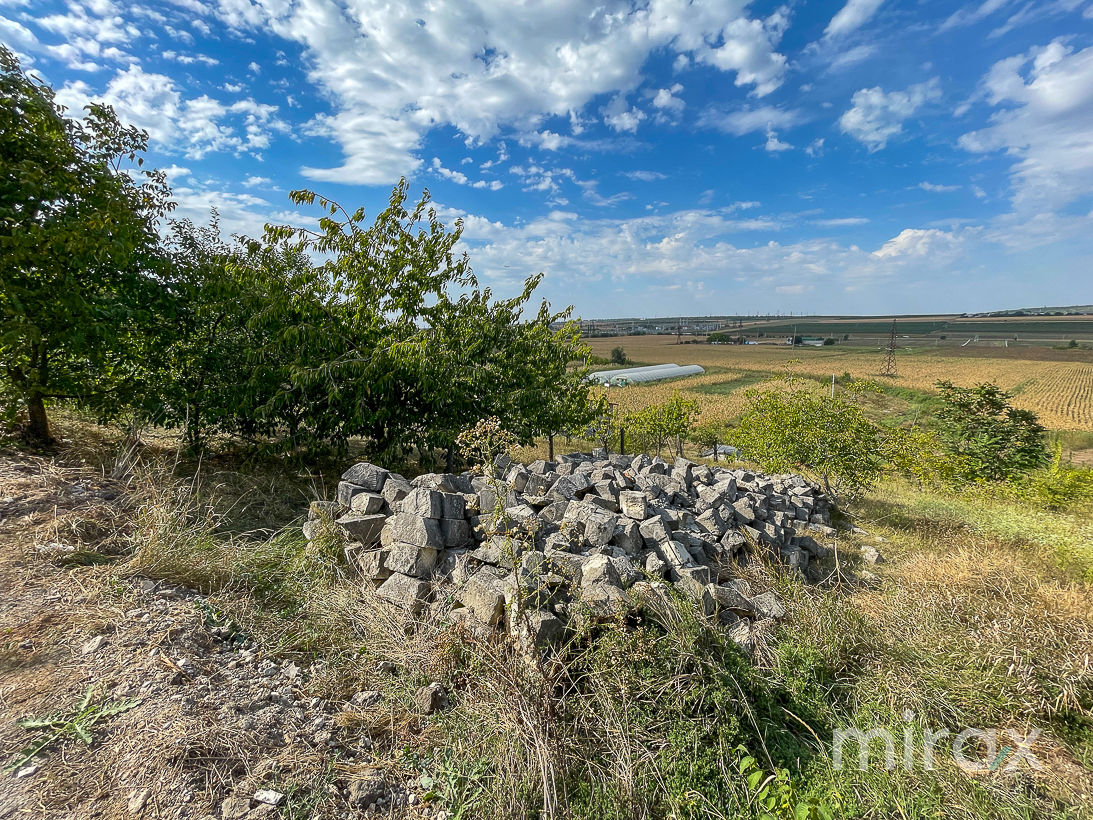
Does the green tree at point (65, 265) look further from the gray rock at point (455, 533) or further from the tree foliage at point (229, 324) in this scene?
the gray rock at point (455, 533)

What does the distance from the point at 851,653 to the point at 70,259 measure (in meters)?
8.12

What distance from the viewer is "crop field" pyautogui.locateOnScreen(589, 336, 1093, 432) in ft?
102

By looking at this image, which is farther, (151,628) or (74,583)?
(74,583)

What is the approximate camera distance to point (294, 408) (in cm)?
633

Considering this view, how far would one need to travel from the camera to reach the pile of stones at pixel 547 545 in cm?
312

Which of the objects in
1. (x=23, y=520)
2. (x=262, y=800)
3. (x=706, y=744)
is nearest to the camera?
(x=262, y=800)

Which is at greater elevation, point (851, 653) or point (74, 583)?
point (74, 583)

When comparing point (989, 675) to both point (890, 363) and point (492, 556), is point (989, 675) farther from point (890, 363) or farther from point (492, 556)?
point (890, 363)

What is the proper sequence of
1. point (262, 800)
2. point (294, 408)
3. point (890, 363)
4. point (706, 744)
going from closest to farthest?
point (262, 800), point (706, 744), point (294, 408), point (890, 363)

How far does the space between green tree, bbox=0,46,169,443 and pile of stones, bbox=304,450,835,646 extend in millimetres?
3429

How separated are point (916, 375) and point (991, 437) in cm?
4251

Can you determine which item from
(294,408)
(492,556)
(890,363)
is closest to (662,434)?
(294,408)

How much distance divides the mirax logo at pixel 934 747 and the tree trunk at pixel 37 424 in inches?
328

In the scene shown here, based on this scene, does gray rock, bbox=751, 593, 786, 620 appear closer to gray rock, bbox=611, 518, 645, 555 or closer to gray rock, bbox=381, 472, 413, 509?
gray rock, bbox=611, 518, 645, 555
